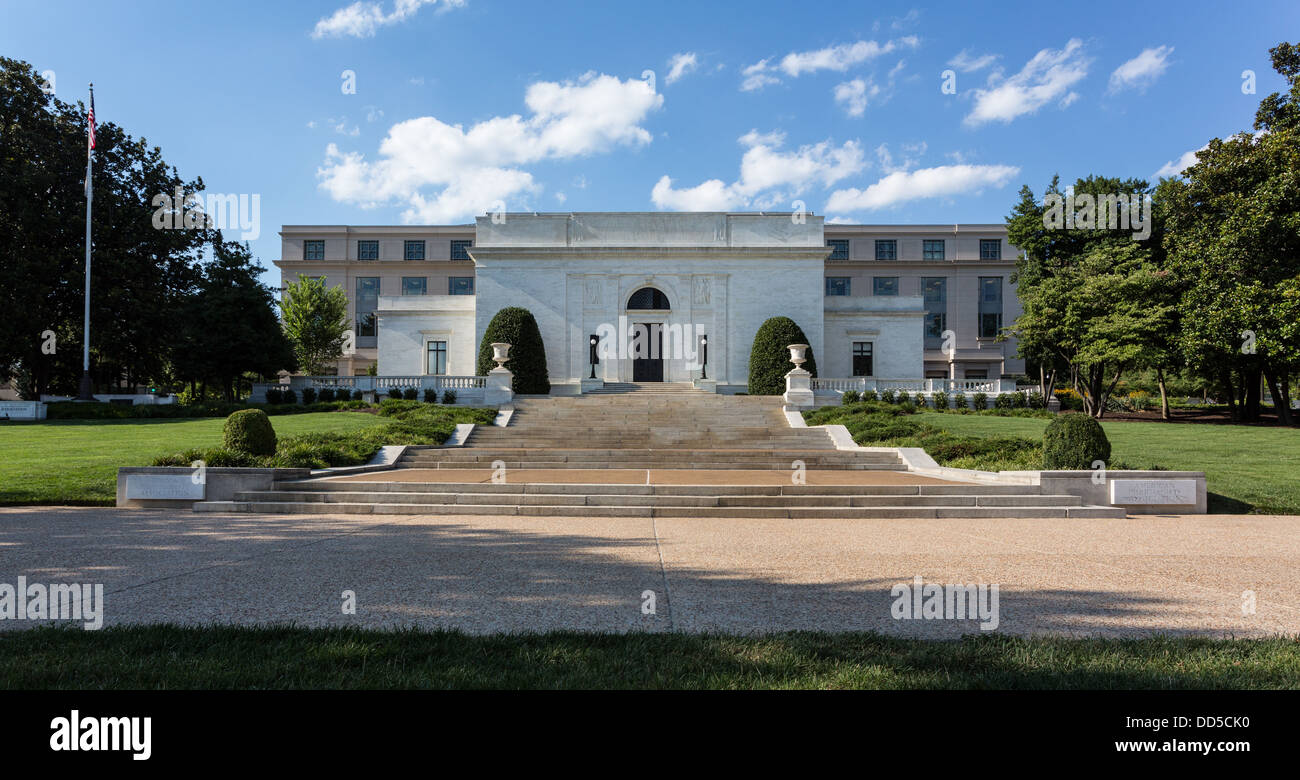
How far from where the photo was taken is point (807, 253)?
116 feet

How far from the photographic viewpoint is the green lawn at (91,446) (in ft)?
39.1

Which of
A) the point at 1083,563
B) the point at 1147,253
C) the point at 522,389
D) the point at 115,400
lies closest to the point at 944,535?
the point at 1083,563

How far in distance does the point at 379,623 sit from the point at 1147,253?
40049mm

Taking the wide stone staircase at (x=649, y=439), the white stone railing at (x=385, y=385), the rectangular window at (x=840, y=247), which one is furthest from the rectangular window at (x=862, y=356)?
the rectangular window at (x=840, y=247)

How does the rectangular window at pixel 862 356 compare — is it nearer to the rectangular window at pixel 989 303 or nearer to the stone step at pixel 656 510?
the stone step at pixel 656 510

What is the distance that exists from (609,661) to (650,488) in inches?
329

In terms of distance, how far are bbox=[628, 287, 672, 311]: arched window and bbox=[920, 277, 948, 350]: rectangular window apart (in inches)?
1318

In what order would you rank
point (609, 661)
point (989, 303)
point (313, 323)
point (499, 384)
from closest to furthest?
1. point (609, 661)
2. point (499, 384)
3. point (313, 323)
4. point (989, 303)

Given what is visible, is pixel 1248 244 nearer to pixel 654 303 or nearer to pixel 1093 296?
pixel 1093 296

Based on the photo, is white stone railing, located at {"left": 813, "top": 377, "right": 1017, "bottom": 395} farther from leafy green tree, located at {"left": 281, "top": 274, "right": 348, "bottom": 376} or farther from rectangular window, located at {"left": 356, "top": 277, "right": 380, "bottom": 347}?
rectangular window, located at {"left": 356, "top": 277, "right": 380, "bottom": 347}

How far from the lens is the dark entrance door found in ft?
117

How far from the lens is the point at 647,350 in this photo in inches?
1411

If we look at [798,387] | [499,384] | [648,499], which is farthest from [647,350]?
[648,499]
